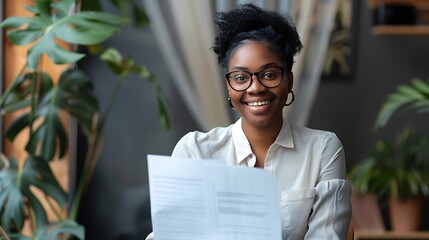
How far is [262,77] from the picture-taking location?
52.3 inches

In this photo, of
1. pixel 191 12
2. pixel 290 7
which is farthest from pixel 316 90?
pixel 191 12

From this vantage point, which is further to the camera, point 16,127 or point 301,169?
point 16,127

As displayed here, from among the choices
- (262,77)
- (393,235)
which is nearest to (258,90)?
(262,77)

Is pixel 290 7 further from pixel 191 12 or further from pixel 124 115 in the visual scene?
pixel 124 115

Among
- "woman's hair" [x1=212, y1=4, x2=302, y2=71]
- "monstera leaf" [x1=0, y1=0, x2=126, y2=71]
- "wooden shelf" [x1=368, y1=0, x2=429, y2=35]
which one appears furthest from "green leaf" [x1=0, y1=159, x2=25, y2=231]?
"wooden shelf" [x1=368, y1=0, x2=429, y2=35]

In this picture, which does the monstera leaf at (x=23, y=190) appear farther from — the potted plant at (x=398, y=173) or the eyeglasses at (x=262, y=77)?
the potted plant at (x=398, y=173)

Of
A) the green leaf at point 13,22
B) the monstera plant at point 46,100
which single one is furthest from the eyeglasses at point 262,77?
the green leaf at point 13,22

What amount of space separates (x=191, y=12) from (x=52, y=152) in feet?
3.37

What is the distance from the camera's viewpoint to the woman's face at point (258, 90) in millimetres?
1327

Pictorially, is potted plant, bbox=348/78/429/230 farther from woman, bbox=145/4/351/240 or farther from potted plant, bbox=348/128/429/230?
woman, bbox=145/4/351/240

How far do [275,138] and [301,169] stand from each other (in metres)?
0.08

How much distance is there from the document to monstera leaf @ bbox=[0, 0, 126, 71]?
987 mm

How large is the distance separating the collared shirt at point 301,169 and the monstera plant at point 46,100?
2.69 feet

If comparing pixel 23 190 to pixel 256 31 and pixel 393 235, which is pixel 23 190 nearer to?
pixel 256 31
